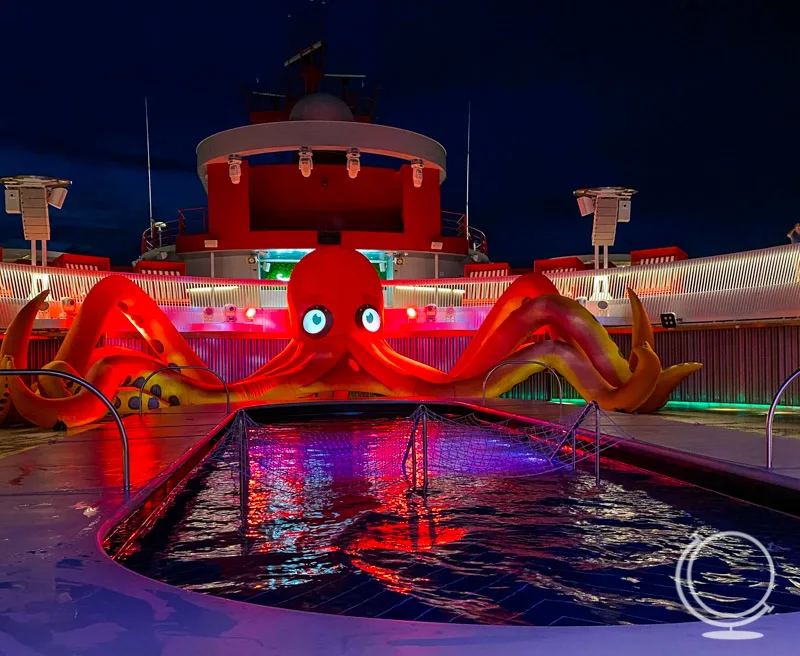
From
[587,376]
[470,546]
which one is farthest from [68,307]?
[470,546]

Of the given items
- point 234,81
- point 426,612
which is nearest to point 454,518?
point 426,612

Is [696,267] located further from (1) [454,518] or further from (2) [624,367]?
(1) [454,518]

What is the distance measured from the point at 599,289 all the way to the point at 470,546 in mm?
13878

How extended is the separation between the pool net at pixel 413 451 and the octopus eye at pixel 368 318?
3.10 metres

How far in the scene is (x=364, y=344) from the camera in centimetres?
1499

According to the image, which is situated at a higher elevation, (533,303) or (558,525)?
(533,303)

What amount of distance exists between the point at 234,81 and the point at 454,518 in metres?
43.2

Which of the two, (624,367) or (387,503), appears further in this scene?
(624,367)

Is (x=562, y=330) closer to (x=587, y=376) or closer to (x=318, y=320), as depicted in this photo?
(x=587, y=376)

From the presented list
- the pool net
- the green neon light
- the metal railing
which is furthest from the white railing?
the metal railing

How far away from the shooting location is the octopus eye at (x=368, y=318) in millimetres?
15398

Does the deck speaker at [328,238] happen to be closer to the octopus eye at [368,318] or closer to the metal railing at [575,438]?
the octopus eye at [368,318]

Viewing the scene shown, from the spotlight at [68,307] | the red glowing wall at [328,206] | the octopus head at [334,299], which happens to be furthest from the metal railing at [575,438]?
the red glowing wall at [328,206]

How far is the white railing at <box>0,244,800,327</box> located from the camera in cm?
1511
